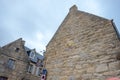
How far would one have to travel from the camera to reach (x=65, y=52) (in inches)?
328

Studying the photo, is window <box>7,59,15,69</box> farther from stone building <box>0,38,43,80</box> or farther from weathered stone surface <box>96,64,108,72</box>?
weathered stone surface <box>96,64,108,72</box>

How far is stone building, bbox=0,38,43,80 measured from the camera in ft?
74.6

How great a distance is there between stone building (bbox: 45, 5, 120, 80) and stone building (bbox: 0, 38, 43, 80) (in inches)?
597

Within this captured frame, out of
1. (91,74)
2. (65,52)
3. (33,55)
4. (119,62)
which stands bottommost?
(91,74)

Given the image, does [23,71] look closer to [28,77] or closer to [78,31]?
[28,77]

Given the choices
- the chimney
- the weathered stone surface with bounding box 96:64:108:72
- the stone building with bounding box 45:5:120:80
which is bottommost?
the weathered stone surface with bounding box 96:64:108:72

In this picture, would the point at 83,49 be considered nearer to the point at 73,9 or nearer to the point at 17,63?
the point at 73,9

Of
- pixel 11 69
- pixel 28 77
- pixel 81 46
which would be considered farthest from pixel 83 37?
pixel 28 77

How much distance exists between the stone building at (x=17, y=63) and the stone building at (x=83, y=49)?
1516 centimetres

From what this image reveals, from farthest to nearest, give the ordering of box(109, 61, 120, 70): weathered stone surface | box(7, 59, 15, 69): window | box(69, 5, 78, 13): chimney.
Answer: box(7, 59, 15, 69): window, box(69, 5, 78, 13): chimney, box(109, 61, 120, 70): weathered stone surface

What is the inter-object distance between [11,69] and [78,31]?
1813 cm

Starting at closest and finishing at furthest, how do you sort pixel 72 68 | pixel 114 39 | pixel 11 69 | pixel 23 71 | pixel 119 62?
pixel 119 62, pixel 114 39, pixel 72 68, pixel 11 69, pixel 23 71

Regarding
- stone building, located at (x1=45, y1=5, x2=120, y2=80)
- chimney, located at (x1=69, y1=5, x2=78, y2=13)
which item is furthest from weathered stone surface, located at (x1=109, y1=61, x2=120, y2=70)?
chimney, located at (x1=69, y1=5, x2=78, y2=13)

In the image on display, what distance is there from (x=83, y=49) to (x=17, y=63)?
19095 mm
